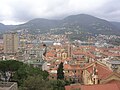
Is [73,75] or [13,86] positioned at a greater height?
[13,86]

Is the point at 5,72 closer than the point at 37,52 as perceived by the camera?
Yes

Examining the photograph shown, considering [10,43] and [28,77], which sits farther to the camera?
[10,43]

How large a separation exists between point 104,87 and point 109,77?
4.95m

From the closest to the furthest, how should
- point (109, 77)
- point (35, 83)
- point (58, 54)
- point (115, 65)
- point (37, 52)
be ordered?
point (35, 83)
point (109, 77)
point (115, 65)
point (58, 54)
point (37, 52)

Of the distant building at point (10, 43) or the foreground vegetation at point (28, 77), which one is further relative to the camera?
the distant building at point (10, 43)

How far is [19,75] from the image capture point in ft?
112

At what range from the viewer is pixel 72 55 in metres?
94.7

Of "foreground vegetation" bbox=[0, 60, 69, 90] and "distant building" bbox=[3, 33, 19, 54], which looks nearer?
"foreground vegetation" bbox=[0, 60, 69, 90]

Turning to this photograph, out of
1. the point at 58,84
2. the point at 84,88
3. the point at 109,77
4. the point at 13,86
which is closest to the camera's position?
the point at 13,86

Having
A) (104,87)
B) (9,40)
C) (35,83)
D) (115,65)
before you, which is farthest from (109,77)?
(9,40)

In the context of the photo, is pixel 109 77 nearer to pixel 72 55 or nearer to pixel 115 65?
pixel 115 65

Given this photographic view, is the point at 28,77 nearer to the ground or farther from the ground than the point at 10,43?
nearer to the ground

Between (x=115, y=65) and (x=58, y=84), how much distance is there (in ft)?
62.5

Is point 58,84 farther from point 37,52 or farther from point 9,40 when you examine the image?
point 9,40
